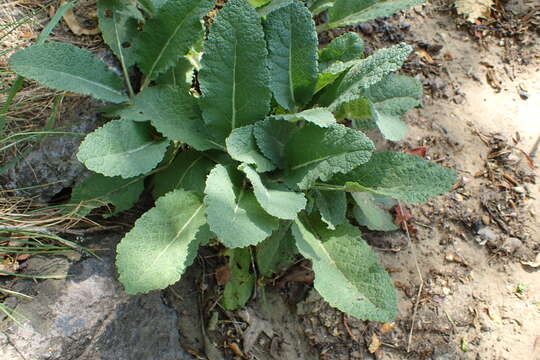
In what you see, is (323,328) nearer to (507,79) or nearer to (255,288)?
(255,288)

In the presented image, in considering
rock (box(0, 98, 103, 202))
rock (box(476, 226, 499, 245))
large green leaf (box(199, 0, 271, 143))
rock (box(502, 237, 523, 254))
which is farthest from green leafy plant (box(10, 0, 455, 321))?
rock (box(502, 237, 523, 254))

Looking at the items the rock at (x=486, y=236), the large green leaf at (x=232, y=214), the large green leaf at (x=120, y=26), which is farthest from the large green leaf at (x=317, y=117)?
the rock at (x=486, y=236)

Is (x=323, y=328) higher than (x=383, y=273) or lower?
lower

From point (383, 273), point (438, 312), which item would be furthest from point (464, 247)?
point (383, 273)

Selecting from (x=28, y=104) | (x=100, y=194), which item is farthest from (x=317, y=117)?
(x=28, y=104)

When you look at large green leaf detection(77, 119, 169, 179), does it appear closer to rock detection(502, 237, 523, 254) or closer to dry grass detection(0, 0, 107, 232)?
dry grass detection(0, 0, 107, 232)
